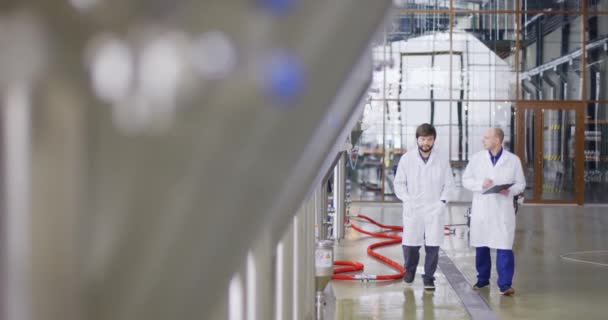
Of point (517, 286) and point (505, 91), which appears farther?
point (505, 91)

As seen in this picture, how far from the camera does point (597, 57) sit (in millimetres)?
15492

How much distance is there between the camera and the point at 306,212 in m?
2.71

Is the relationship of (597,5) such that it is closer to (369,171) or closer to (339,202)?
(369,171)

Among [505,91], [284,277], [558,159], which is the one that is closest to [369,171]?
[505,91]

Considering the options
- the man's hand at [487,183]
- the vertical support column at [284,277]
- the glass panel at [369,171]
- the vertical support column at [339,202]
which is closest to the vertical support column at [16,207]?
the vertical support column at [284,277]

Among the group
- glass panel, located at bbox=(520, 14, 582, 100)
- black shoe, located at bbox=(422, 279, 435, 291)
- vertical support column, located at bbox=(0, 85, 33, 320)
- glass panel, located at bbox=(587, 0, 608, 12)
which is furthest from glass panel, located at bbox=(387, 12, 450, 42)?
vertical support column, located at bbox=(0, 85, 33, 320)

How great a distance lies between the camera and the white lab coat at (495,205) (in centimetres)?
600

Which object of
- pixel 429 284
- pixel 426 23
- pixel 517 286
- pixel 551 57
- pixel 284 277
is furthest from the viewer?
pixel 426 23

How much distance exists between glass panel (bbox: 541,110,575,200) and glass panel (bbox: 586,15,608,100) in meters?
0.72

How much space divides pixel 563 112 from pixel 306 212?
14084 millimetres

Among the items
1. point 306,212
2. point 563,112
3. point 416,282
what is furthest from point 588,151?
point 306,212

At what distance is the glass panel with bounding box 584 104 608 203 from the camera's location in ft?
50.6

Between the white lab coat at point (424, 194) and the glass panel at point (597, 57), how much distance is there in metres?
10.6

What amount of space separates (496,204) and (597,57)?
10.9 m
